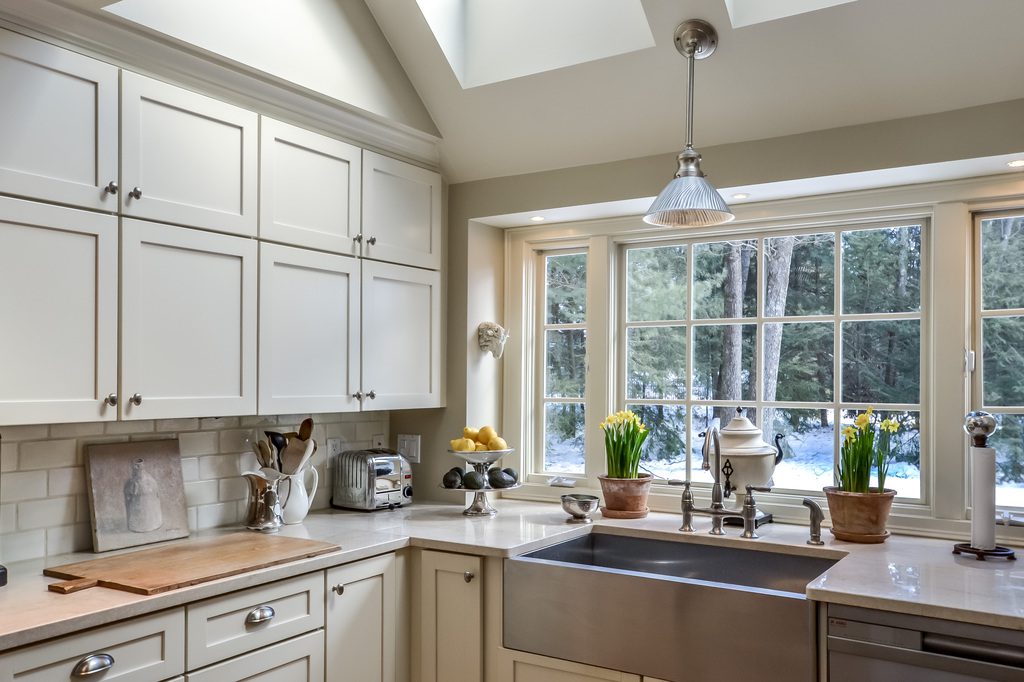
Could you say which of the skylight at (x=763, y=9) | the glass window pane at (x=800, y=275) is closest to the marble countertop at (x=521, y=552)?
the glass window pane at (x=800, y=275)

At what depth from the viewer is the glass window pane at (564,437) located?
3514 mm

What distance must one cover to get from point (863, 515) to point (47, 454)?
246cm

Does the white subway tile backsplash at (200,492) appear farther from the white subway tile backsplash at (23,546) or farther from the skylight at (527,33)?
the skylight at (527,33)

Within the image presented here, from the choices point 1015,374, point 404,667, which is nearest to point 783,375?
point 1015,374

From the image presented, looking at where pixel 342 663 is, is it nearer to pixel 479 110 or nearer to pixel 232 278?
pixel 232 278

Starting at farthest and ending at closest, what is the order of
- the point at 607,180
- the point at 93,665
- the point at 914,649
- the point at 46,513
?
1. the point at 607,180
2. the point at 46,513
3. the point at 914,649
4. the point at 93,665

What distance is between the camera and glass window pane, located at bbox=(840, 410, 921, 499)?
9.24ft

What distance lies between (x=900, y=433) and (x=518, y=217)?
1678mm

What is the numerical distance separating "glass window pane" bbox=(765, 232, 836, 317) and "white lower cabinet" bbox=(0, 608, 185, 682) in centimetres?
229

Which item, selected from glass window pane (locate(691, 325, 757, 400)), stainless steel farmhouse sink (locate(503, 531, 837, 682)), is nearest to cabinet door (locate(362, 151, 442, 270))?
glass window pane (locate(691, 325, 757, 400))

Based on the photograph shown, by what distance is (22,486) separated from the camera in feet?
7.42

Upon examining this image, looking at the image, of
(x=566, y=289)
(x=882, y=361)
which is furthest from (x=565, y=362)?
(x=882, y=361)

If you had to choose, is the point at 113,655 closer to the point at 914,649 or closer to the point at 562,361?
the point at 914,649

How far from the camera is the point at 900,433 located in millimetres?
2852
